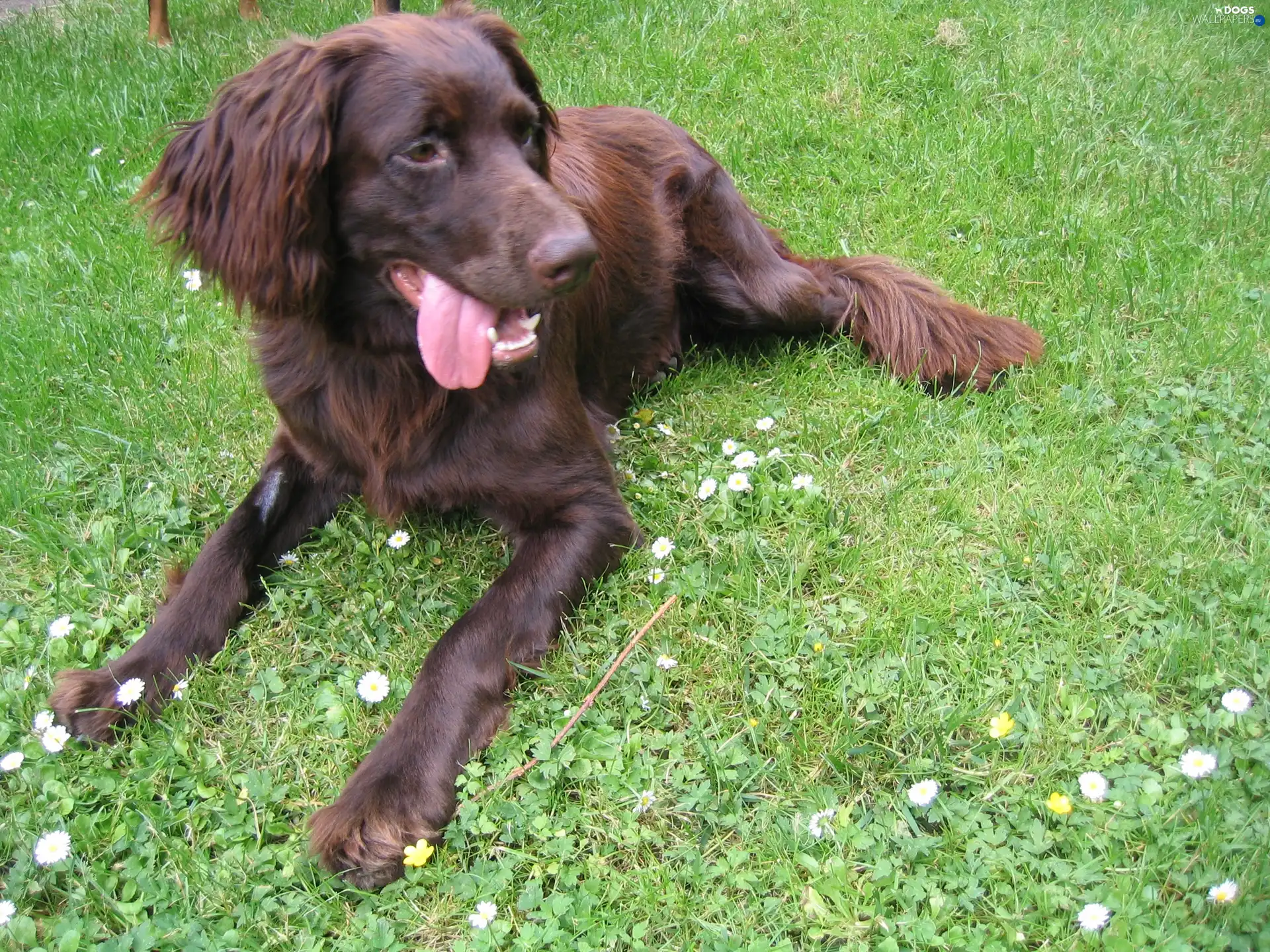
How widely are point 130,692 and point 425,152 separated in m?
1.31

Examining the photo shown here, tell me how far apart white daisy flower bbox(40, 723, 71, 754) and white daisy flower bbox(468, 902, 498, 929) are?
96cm

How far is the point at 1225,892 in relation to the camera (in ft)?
5.16

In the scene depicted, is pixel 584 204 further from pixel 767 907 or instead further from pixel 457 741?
pixel 767 907

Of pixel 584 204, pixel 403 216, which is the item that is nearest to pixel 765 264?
pixel 584 204

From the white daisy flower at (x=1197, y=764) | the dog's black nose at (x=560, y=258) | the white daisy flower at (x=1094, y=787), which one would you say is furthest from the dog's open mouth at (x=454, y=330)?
the white daisy flower at (x=1197, y=764)

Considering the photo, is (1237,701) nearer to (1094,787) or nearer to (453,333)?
(1094,787)

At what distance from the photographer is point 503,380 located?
7.84 feet

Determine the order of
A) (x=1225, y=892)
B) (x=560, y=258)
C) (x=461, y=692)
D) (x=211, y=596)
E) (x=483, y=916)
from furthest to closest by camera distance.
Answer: (x=211, y=596) < (x=461, y=692) < (x=560, y=258) < (x=483, y=916) < (x=1225, y=892)

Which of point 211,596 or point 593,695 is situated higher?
point 593,695

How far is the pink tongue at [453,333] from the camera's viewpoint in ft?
6.91

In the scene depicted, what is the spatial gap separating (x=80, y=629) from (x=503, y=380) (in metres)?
1.18

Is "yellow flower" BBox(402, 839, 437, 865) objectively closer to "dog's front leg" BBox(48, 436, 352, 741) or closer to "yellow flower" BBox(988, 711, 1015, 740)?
"dog's front leg" BBox(48, 436, 352, 741)

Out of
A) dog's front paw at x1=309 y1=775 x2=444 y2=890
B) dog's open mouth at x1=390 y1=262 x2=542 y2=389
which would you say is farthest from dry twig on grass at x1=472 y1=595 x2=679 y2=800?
dog's open mouth at x1=390 y1=262 x2=542 y2=389

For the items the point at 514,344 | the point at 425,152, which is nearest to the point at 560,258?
the point at 514,344
